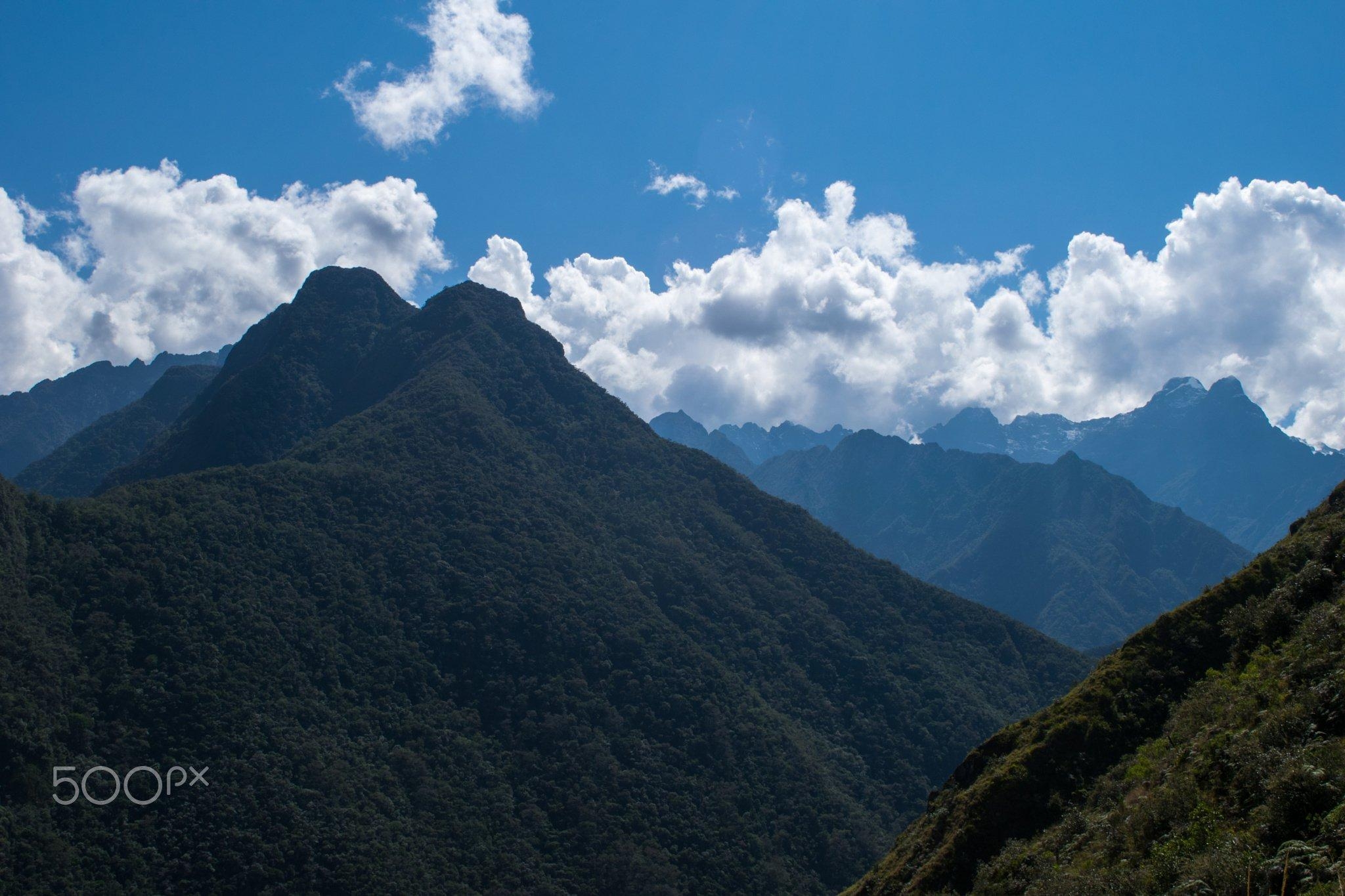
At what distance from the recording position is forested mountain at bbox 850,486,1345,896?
16.5m

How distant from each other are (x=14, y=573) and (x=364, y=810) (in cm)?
4811

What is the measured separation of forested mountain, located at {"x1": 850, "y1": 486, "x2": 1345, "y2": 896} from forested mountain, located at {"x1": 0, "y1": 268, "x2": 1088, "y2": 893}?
212ft

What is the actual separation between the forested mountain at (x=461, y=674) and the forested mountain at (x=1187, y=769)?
6461 centimetres

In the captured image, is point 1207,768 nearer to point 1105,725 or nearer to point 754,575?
point 1105,725

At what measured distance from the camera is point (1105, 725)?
3528 cm

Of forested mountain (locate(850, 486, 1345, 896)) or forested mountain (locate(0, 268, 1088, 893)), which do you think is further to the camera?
forested mountain (locate(0, 268, 1088, 893))

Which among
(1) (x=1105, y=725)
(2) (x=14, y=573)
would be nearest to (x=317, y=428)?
(2) (x=14, y=573)

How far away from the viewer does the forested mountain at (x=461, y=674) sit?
85562 millimetres

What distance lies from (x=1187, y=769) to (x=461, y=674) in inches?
4168

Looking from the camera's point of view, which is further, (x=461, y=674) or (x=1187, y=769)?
(x=461, y=674)

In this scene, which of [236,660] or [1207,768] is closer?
[1207,768]

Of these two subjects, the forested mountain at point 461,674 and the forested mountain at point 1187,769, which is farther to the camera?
the forested mountain at point 461,674

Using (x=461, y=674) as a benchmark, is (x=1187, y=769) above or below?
below

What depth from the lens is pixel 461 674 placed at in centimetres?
11712
